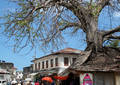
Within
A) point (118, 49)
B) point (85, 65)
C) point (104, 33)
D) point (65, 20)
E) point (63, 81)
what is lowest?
point (63, 81)

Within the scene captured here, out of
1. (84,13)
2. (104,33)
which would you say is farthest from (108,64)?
(84,13)

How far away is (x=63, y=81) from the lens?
496 inches

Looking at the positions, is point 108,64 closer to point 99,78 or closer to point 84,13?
point 99,78

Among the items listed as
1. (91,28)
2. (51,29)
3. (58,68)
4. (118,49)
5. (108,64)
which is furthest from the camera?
(58,68)

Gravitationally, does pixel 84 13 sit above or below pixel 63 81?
above

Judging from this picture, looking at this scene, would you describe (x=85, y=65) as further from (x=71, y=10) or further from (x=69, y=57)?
(x=69, y=57)

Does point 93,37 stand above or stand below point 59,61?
below

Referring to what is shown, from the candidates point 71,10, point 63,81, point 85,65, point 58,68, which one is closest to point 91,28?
point 71,10

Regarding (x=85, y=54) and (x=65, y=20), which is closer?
(x=85, y=54)

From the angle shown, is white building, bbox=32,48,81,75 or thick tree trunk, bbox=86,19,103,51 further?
white building, bbox=32,48,81,75

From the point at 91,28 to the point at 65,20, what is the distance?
157cm

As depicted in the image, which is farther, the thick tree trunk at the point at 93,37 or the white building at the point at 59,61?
the white building at the point at 59,61

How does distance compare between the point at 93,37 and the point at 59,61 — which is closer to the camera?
the point at 93,37

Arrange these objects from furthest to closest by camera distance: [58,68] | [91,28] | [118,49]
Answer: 1. [58,68]
2. [118,49]
3. [91,28]
